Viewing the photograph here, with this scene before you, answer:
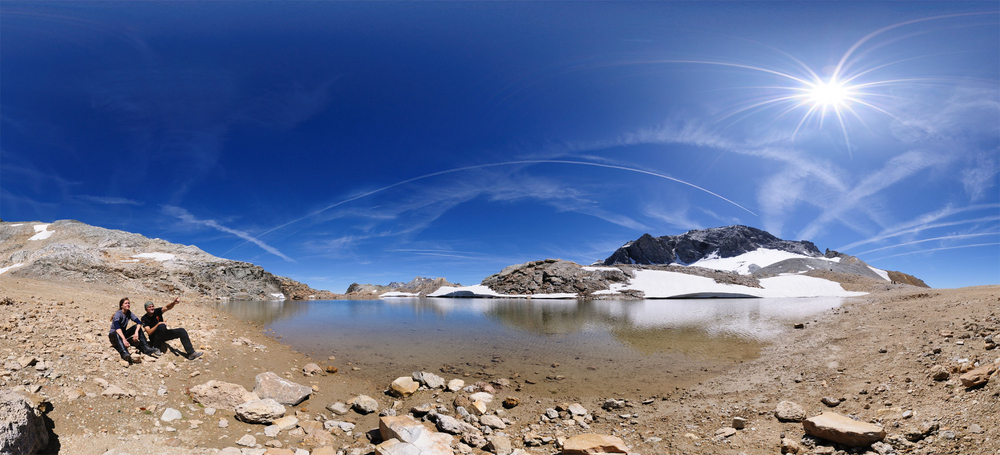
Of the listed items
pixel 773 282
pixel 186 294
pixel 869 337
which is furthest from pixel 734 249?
pixel 186 294

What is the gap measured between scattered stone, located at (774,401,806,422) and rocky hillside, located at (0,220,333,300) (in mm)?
62572

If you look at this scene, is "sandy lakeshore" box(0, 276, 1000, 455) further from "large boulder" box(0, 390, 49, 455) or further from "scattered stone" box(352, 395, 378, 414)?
"large boulder" box(0, 390, 49, 455)

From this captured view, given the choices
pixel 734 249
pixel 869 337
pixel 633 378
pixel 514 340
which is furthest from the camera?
pixel 734 249

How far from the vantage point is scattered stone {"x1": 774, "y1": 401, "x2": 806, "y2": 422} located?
19.0 ft

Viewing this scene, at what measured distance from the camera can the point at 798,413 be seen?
19.1 ft

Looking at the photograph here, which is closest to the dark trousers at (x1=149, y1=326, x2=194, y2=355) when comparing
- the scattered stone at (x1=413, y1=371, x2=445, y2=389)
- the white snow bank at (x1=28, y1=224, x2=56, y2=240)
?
the scattered stone at (x1=413, y1=371, x2=445, y2=389)

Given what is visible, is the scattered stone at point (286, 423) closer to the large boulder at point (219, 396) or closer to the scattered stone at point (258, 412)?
the scattered stone at point (258, 412)

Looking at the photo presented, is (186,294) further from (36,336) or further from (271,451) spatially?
(271,451)

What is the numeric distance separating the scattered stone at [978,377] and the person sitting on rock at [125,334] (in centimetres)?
1528

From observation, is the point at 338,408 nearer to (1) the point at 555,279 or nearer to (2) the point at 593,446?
(2) the point at 593,446

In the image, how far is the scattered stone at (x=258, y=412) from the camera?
226 inches

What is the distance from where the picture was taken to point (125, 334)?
25.4ft

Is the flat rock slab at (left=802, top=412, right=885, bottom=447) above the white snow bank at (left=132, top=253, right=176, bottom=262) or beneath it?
beneath

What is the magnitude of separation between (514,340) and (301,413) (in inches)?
478
